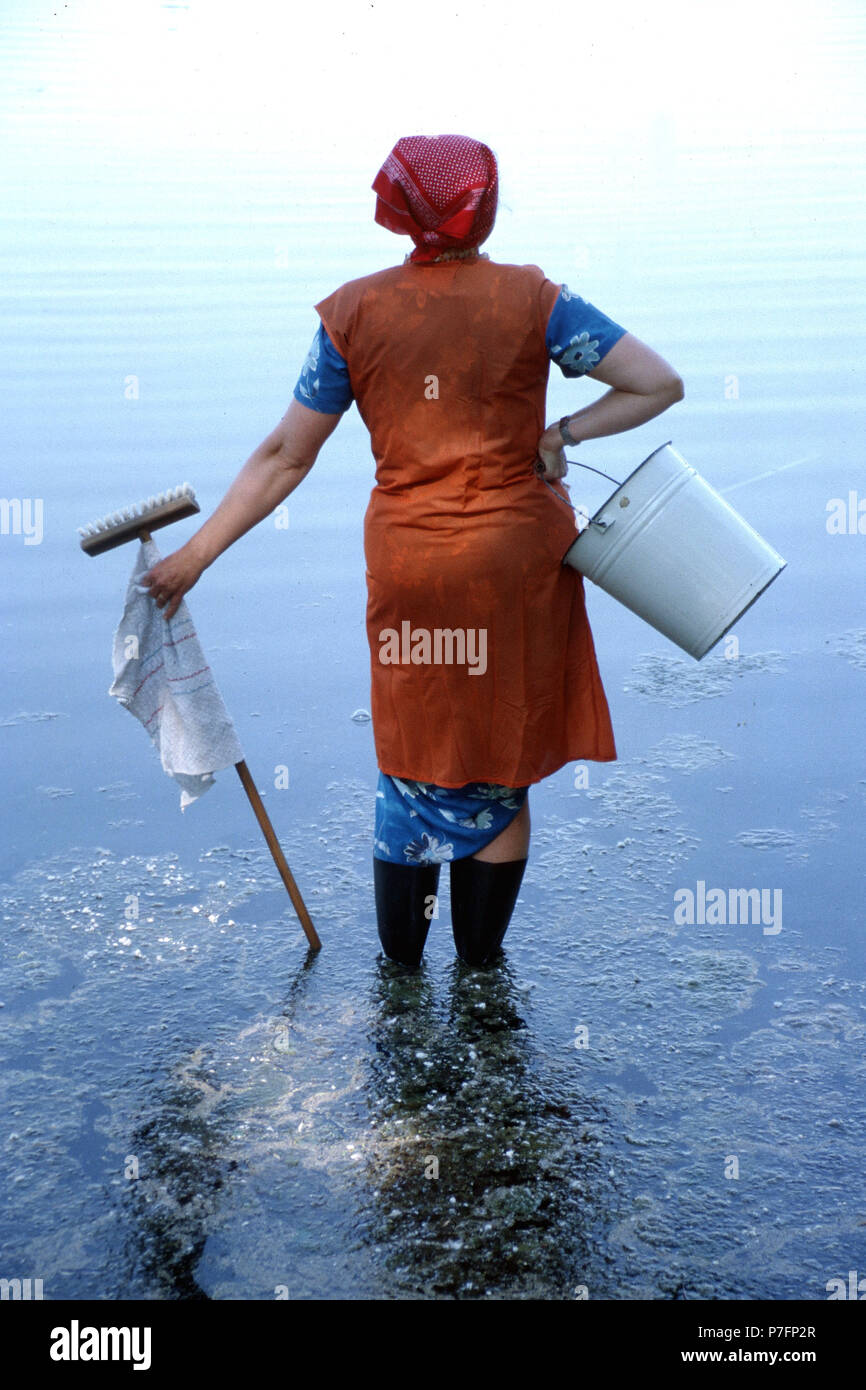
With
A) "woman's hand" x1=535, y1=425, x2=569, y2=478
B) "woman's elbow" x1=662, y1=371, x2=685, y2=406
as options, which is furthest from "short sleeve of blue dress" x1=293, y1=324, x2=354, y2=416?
"woman's elbow" x1=662, y1=371, x2=685, y2=406

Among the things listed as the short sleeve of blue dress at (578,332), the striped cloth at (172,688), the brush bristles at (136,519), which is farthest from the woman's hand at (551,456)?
the striped cloth at (172,688)

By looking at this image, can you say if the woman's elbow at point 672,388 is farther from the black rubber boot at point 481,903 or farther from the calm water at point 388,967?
the calm water at point 388,967

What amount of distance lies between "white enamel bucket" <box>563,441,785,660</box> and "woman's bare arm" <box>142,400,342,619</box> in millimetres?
583

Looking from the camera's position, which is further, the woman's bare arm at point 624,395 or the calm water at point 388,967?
the woman's bare arm at point 624,395

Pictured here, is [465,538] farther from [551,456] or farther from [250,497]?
[250,497]

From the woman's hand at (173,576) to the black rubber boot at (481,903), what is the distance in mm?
835

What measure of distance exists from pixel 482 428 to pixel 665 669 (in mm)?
2426

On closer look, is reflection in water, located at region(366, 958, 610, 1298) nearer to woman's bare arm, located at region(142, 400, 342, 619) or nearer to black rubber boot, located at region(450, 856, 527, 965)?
black rubber boot, located at region(450, 856, 527, 965)

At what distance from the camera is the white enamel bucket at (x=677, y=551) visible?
328cm

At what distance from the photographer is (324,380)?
333cm

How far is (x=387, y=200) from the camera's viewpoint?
10.5 ft

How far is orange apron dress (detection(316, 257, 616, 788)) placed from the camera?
320cm

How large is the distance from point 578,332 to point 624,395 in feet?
0.63

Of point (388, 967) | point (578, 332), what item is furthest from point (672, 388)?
point (388, 967)
